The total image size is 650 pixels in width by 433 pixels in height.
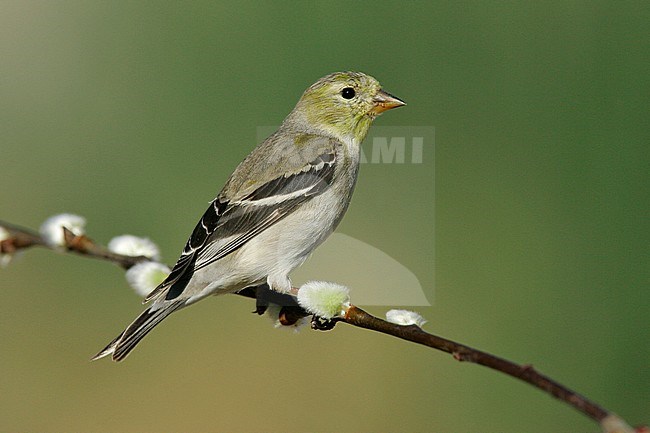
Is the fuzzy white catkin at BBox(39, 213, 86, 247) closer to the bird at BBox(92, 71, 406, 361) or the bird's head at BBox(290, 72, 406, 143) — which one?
the bird at BBox(92, 71, 406, 361)

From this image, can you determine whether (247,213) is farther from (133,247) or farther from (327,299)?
(327,299)

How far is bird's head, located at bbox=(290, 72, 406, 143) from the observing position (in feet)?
7.15

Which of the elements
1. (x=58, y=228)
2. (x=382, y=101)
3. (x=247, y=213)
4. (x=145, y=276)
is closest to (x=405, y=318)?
(x=145, y=276)

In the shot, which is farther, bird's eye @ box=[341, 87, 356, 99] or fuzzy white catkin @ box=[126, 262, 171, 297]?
bird's eye @ box=[341, 87, 356, 99]

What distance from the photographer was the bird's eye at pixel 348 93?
86.7 inches

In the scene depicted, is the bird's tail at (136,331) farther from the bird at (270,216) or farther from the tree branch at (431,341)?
the tree branch at (431,341)

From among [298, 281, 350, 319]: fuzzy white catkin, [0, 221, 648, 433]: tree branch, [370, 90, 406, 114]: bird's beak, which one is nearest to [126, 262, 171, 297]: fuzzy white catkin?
[0, 221, 648, 433]: tree branch

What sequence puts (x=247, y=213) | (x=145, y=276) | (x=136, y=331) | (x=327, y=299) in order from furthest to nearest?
(x=247, y=213) < (x=136, y=331) < (x=145, y=276) < (x=327, y=299)

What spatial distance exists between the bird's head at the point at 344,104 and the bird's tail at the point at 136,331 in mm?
695

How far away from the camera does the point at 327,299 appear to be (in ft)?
4.15

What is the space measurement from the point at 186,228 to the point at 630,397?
174cm

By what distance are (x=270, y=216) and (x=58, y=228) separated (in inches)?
29.3

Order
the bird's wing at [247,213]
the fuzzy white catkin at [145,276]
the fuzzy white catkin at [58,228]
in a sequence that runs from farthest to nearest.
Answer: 1. the bird's wing at [247,213]
2. the fuzzy white catkin at [145,276]
3. the fuzzy white catkin at [58,228]

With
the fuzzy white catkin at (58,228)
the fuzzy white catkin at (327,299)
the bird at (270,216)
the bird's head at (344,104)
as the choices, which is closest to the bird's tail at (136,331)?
the bird at (270,216)
